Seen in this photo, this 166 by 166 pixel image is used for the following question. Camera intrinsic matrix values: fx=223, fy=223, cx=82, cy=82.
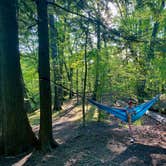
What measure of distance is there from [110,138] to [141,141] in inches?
26.1

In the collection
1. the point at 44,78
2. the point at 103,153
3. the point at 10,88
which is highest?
the point at 44,78

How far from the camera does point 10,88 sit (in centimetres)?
431

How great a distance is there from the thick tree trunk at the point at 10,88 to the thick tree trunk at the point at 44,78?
41 centimetres

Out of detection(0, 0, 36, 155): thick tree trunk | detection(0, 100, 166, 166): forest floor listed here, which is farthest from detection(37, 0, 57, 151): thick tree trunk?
detection(0, 0, 36, 155): thick tree trunk

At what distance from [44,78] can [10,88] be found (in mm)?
684

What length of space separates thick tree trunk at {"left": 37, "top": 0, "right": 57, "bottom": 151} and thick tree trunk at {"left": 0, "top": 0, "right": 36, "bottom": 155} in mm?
411

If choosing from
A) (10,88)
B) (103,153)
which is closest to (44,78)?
(10,88)

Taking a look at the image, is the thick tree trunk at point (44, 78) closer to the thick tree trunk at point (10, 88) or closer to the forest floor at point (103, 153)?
the forest floor at point (103, 153)

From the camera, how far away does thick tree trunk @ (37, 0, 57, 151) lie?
4.28 metres

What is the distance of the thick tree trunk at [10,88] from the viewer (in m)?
4.26

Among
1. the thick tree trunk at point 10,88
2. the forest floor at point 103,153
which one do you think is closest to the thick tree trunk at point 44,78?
the forest floor at point 103,153

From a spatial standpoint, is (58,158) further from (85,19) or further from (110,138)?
(85,19)

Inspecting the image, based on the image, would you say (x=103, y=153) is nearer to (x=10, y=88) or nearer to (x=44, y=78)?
(x=44, y=78)

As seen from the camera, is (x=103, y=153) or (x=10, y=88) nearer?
(x=103, y=153)
